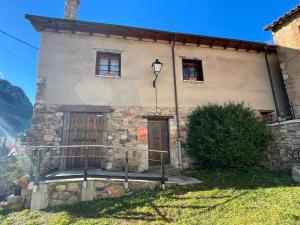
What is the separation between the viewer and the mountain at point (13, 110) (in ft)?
94.5

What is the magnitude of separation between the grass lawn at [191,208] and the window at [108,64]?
5.15 m

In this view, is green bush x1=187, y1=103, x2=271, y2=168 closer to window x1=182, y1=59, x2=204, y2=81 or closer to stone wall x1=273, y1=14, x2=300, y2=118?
window x1=182, y1=59, x2=204, y2=81

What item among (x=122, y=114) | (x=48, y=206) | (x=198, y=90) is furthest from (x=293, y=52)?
(x=48, y=206)

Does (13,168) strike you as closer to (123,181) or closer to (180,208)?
(123,181)

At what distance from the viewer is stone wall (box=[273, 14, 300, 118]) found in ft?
31.1

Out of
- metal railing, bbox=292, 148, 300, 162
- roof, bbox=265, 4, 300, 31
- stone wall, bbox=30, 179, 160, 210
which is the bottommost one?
stone wall, bbox=30, 179, 160, 210

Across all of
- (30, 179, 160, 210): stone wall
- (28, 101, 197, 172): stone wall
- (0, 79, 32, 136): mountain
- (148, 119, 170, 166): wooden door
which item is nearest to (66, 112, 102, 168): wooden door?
(28, 101, 197, 172): stone wall

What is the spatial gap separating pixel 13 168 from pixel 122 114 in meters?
4.30

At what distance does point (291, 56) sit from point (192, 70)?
A: 4613 mm

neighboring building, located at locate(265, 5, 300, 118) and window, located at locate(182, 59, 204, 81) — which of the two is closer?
neighboring building, located at locate(265, 5, 300, 118)

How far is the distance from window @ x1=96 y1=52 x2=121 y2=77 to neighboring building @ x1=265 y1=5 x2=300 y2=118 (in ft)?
25.7

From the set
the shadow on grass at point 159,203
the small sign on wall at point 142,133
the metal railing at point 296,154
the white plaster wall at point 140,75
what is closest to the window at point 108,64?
the white plaster wall at point 140,75

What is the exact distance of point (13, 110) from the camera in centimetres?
3275

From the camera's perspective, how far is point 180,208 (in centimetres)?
455
